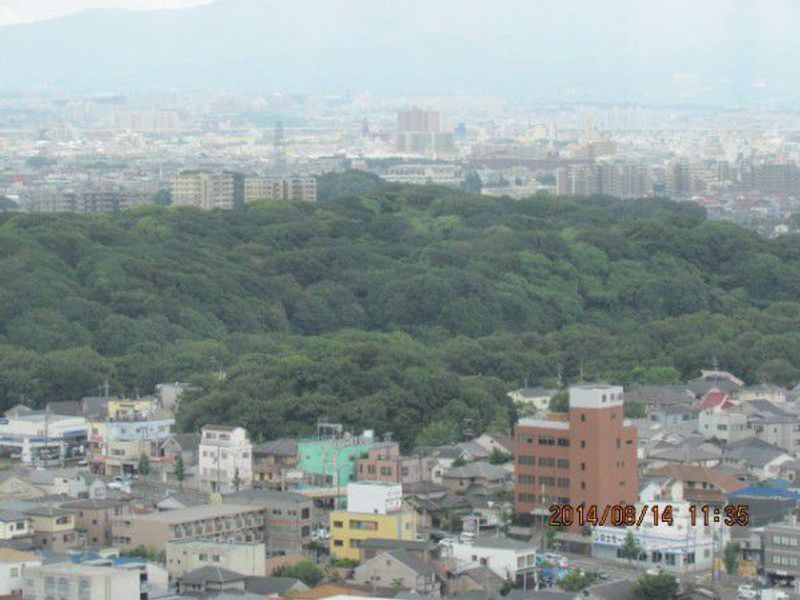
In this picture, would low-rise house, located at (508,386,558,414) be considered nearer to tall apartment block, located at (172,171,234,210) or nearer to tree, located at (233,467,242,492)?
tree, located at (233,467,242,492)

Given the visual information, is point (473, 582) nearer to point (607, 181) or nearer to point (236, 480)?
point (236, 480)

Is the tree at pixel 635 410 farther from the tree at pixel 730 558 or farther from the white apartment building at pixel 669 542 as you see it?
the tree at pixel 730 558

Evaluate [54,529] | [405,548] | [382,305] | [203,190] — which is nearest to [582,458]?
[405,548]

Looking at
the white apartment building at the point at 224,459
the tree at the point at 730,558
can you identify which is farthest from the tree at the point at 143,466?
the tree at the point at 730,558

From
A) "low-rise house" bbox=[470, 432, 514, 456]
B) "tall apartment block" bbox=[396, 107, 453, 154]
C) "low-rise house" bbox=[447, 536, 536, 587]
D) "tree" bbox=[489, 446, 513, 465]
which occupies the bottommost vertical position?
"tall apartment block" bbox=[396, 107, 453, 154]

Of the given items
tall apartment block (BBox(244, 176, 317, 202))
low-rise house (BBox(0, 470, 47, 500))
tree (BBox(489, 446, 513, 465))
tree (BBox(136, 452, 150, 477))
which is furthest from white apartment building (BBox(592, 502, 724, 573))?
tall apartment block (BBox(244, 176, 317, 202))
